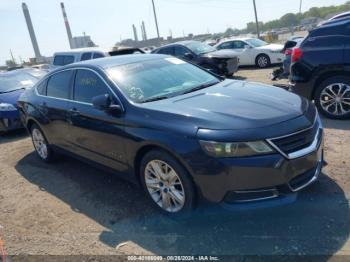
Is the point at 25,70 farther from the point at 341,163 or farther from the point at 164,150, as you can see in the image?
the point at 341,163

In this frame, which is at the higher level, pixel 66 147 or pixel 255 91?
pixel 255 91

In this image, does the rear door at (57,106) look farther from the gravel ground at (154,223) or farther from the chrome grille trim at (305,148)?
the chrome grille trim at (305,148)

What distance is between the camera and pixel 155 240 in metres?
3.48

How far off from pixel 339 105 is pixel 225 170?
405cm

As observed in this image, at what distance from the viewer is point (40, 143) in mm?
6051

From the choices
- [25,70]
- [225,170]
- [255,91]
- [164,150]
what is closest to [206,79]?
[255,91]

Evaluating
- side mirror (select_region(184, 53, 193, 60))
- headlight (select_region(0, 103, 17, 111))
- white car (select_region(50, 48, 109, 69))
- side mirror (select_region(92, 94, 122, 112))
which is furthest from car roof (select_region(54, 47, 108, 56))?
side mirror (select_region(92, 94, 122, 112))

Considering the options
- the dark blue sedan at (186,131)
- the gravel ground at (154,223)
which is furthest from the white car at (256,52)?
the dark blue sedan at (186,131)

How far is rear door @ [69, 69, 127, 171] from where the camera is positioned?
4.06 metres

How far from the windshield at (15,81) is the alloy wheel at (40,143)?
3.37 m

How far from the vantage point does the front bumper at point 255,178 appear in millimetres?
3100

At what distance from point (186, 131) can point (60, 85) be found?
8.76 feet

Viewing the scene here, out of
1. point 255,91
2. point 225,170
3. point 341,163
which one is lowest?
point 341,163

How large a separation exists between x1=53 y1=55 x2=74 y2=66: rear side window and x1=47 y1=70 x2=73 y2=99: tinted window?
24.9ft
